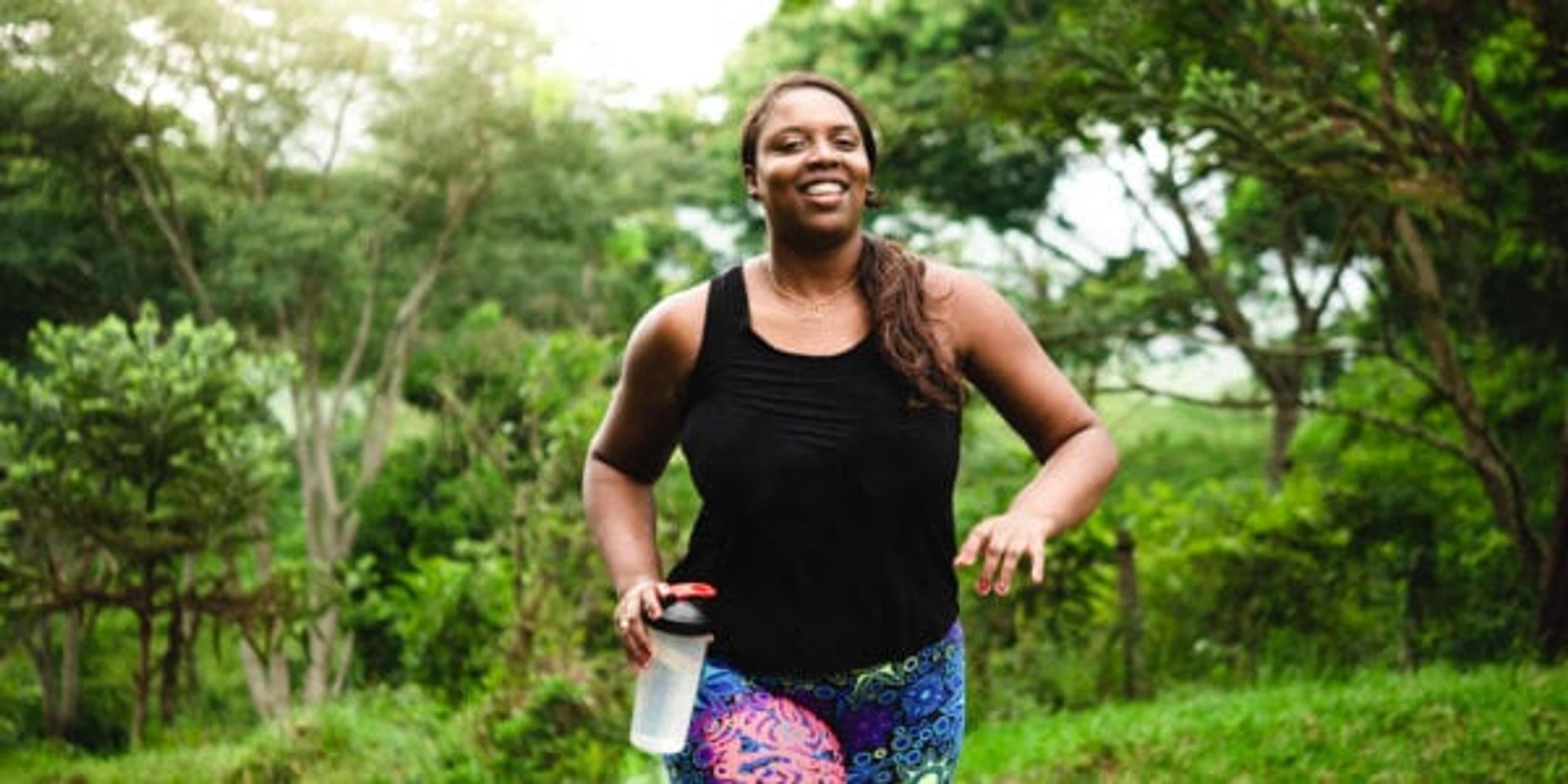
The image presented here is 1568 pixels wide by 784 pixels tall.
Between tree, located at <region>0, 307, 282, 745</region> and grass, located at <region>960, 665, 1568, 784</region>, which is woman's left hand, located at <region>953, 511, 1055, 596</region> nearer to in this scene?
grass, located at <region>960, 665, 1568, 784</region>

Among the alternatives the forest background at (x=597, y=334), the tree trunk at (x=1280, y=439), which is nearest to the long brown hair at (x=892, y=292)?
the forest background at (x=597, y=334)

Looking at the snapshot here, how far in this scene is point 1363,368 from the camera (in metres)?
11.4

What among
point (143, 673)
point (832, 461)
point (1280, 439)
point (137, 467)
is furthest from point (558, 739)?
point (1280, 439)

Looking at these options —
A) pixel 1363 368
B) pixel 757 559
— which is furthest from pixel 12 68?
pixel 757 559

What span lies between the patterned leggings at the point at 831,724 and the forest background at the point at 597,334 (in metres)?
4.09

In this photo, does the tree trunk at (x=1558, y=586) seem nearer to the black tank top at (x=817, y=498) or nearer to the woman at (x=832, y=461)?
the woman at (x=832, y=461)

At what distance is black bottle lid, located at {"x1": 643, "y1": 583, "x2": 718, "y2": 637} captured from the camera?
7.89ft

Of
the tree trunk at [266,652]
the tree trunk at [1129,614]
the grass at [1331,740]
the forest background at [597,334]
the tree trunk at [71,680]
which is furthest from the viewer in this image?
the tree trunk at [71,680]

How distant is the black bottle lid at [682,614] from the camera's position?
241 centimetres

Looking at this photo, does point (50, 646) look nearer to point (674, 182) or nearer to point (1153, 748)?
point (674, 182)

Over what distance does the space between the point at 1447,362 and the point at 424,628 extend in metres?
6.01

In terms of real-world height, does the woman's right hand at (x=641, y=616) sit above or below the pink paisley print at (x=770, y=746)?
above

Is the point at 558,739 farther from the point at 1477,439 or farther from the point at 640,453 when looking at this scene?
the point at 1477,439

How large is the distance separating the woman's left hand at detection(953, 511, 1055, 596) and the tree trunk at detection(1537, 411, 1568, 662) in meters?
5.68
